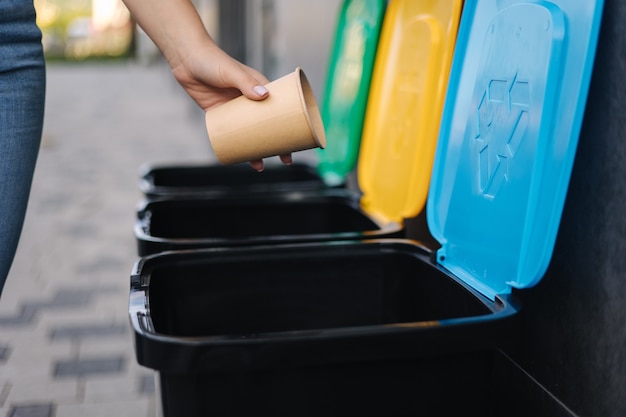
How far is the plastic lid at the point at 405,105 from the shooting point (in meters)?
1.56

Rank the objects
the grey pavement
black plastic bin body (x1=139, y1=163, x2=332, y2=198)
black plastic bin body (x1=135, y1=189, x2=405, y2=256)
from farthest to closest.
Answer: black plastic bin body (x1=139, y1=163, x2=332, y2=198)
the grey pavement
black plastic bin body (x1=135, y1=189, x2=405, y2=256)

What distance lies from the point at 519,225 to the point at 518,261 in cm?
6

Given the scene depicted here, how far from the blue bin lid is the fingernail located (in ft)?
1.33

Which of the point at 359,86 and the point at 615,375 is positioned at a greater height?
the point at 359,86

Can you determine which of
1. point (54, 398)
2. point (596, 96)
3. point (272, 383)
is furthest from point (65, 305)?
point (596, 96)

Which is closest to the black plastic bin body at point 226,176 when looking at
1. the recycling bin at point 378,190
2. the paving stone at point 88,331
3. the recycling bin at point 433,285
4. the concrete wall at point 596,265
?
the recycling bin at point 378,190

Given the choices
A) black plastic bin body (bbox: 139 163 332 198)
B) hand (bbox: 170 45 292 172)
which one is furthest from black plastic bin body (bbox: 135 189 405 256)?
hand (bbox: 170 45 292 172)

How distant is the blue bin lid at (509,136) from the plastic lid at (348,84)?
2.25 feet

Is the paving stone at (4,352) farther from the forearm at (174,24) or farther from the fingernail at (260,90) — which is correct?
the fingernail at (260,90)

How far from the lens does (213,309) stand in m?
1.35

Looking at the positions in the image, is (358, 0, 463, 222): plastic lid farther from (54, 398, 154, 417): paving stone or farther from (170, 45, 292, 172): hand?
(54, 398, 154, 417): paving stone

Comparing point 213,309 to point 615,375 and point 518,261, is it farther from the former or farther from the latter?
point 615,375

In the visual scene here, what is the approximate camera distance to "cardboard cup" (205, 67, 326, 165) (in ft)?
3.57

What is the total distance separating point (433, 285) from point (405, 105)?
Result: 22.2 inches
